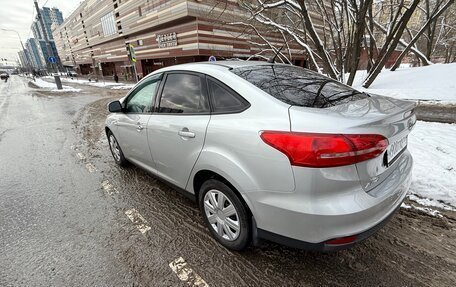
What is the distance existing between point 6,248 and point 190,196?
75.1 inches

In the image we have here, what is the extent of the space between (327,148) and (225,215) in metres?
1.11

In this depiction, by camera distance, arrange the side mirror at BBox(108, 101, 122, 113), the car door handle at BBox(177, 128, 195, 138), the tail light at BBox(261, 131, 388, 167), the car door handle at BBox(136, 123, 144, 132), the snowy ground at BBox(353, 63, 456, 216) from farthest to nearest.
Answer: the side mirror at BBox(108, 101, 122, 113) < the car door handle at BBox(136, 123, 144, 132) < the snowy ground at BBox(353, 63, 456, 216) < the car door handle at BBox(177, 128, 195, 138) < the tail light at BBox(261, 131, 388, 167)

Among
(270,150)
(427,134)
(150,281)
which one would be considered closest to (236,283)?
(150,281)

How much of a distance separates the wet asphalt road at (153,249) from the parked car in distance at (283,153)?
1.02ft

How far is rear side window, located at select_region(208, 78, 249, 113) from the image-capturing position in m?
1.98

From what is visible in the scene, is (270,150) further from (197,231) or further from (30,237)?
(30,237)

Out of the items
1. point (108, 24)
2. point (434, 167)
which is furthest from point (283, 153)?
point (108, 24)

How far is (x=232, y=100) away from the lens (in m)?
2.05

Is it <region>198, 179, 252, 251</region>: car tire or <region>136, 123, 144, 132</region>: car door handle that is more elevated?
<region>136, 123, 144, 132</region>: car door handle

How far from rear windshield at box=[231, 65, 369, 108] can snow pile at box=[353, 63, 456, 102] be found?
6846mm

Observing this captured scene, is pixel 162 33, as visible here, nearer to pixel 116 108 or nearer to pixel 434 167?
pixel 116 108

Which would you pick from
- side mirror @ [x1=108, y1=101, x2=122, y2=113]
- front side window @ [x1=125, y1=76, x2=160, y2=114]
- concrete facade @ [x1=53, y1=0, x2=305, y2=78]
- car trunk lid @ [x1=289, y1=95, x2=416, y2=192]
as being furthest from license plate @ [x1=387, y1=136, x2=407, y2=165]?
concrete facade @ [x1=53, y1=0, x2=305, y2=78]

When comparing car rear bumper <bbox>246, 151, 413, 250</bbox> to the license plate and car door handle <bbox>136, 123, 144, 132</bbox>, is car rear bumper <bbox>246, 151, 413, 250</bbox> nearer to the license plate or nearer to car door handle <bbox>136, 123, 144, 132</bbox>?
the license plate

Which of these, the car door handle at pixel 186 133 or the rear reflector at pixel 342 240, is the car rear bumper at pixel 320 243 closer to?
the rear reflector at pixel 342 240
